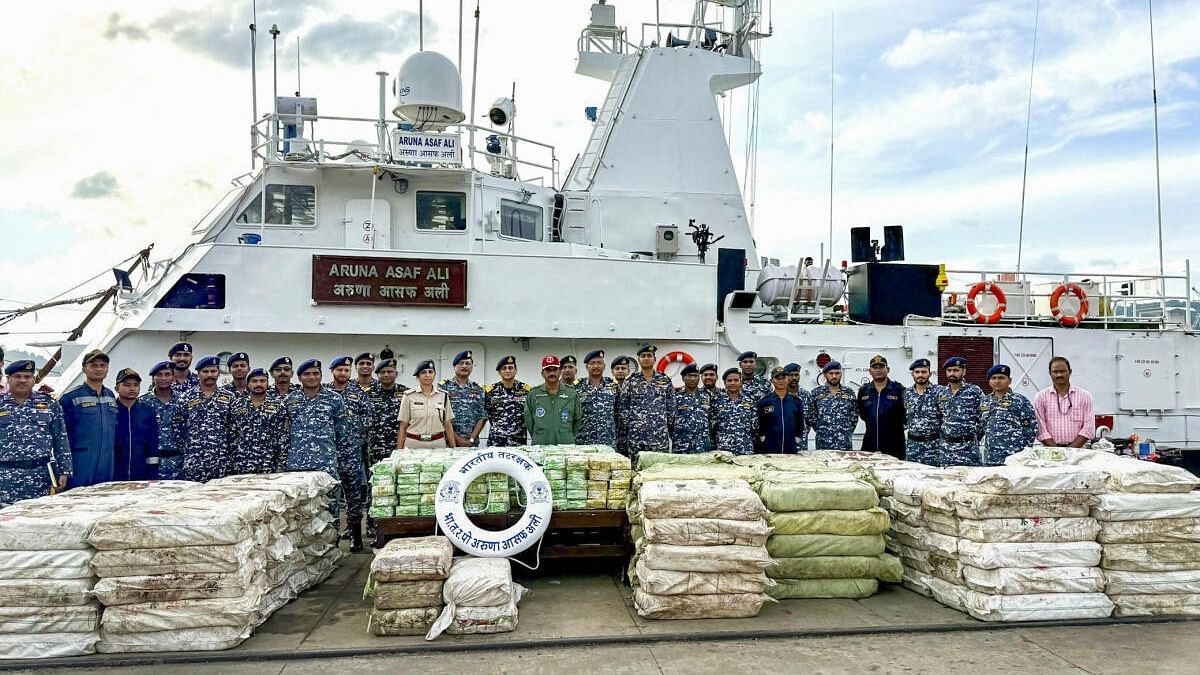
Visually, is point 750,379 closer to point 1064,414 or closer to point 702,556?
point 1064,414

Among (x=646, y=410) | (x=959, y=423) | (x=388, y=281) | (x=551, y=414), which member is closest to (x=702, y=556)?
(x=551, y=414)

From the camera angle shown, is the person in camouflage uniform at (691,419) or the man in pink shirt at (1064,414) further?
the person in camouflage uniform at (691,419)

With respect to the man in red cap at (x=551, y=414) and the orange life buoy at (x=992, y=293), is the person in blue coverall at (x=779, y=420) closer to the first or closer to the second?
the man in red cap at (x=551, y=414)

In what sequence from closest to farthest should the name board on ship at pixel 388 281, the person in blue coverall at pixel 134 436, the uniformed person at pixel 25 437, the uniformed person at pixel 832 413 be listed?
the uniformed person at pixel 25 437 < the person in blue coverall at pixel 134 436 < the uniformed person at pixel 832 413 < the name board on ship at pixel 388 281

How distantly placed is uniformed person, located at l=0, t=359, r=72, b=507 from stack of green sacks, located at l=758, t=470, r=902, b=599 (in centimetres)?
508

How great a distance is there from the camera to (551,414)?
7.40 meters

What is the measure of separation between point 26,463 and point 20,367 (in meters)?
0.70

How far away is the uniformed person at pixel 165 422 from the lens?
6.96 m

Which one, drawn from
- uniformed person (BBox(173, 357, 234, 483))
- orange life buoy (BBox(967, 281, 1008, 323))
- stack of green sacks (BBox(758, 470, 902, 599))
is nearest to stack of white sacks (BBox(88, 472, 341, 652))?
uniformed person (BBox(173, 357, 234, 483))

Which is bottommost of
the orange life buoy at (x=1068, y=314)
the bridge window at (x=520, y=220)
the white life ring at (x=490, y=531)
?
the white life ring at (x=490, y=531)

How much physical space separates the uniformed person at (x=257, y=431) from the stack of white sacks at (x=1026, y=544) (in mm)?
5251

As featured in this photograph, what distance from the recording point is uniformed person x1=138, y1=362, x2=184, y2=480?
22.8ft

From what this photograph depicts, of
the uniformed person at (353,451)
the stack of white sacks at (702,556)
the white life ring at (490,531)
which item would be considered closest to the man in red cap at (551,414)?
the white life ring at (490,531)

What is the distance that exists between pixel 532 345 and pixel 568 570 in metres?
3.88
